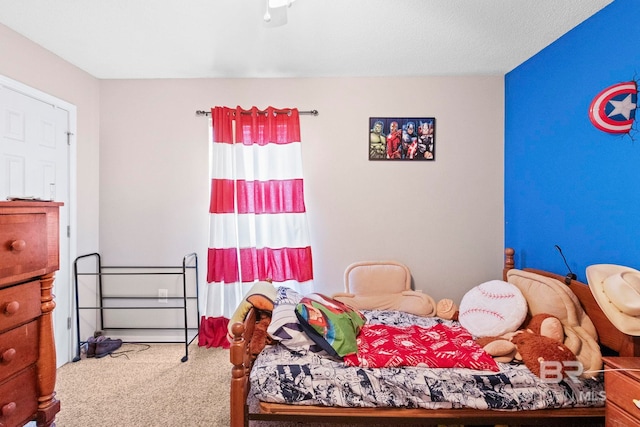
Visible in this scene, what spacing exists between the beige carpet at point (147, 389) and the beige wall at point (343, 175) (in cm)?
93

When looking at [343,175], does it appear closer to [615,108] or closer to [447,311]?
[447,311]

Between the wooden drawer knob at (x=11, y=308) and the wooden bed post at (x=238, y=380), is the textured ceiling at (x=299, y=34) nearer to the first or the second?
the wooden drawer knob at (x=11, y=308)

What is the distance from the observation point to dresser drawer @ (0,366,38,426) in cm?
129

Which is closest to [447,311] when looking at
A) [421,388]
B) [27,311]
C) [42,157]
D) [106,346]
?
[421,388]

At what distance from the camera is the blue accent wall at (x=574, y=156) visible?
71.0 inches

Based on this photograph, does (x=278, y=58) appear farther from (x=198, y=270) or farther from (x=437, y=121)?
(x=198, y=270)

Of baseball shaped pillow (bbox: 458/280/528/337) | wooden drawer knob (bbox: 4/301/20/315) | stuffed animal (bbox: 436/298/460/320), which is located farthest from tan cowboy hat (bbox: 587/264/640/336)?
wooden drawer knob (bbox: 4/301/20/315)

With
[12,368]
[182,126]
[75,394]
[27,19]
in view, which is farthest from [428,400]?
[27,19]

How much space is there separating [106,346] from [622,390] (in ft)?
11.7

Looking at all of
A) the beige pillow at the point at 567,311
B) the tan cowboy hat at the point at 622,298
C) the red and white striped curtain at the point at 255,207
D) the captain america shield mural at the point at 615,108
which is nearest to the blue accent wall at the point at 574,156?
the captain america shield mural at the point at 615,108

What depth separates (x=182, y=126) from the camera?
3.02m

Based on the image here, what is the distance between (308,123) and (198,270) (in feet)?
5.87

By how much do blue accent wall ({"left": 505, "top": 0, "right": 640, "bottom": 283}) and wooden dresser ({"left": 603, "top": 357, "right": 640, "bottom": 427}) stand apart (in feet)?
2.15

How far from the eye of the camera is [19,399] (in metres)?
1.37
